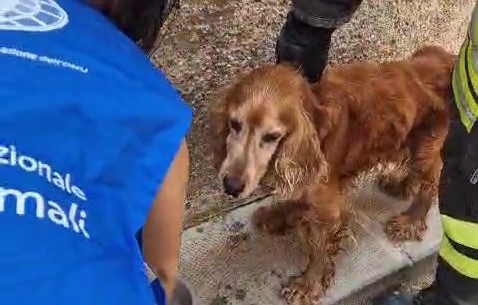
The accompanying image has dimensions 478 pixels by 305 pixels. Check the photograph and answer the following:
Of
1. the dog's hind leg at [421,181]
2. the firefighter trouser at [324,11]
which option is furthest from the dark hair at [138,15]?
the dog's hind leg at [421,181]

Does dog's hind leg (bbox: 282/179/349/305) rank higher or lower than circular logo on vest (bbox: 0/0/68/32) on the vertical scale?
lower

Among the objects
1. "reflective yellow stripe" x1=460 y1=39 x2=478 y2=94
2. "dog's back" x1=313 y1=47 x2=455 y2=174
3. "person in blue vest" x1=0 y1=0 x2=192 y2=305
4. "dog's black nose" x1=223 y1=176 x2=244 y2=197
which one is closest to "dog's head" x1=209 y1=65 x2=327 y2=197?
"dog's black nose" x1=223 y1=176 x2=244 y2=197

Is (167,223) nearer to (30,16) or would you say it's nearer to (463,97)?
(30,16)

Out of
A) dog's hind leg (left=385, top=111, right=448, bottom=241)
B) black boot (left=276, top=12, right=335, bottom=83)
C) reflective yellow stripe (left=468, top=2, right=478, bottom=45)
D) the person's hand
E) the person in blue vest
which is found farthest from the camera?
dog's hind leg (left=385, top=111, right=448, bottom=241)

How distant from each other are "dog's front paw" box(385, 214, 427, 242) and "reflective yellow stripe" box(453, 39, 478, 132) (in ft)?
3.33

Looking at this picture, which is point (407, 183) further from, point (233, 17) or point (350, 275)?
point (233, 17)

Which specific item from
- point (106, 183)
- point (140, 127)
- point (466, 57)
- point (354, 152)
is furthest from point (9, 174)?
point (354, 152)

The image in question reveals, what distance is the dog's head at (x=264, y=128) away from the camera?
2.50 m

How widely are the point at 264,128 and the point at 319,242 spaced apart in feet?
1.63

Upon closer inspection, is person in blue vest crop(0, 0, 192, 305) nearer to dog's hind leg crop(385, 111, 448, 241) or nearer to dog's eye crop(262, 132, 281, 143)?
dog's eye crop(262, 132, 281, 143)

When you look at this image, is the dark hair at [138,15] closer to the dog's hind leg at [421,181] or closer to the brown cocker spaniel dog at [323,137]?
the brown cocker spaniel dog at [323,137]

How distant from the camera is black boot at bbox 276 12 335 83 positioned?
108 inches

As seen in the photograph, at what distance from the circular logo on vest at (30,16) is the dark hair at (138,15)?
31 cm

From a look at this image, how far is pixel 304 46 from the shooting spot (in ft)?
9.07
